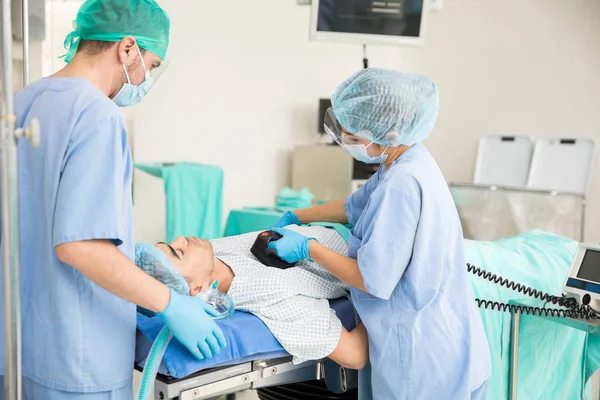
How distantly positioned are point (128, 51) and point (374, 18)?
7.67ft

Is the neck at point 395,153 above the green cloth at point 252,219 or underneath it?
above

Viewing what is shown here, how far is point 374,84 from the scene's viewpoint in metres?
1.71

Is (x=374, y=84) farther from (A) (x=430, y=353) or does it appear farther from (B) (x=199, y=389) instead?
(B) (x=199, y=389)

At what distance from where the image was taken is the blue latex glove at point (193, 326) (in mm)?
1343

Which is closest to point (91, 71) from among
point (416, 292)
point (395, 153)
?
point (395, 153)

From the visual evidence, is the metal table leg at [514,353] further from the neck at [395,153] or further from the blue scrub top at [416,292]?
the neck at [395,153]

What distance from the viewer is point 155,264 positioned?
156cm

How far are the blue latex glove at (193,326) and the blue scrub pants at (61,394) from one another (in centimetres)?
17

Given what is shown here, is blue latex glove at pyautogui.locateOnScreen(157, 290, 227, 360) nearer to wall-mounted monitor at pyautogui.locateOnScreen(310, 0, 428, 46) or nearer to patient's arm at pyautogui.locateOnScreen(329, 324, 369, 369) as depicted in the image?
patient's arm at pyautogui.locateOnScreen(329, 324, 369, 369)

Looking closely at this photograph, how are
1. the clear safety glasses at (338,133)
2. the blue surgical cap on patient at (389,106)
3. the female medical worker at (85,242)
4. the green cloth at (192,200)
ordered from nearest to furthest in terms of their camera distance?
the female medical worker at (85,242) → the blue surgical cap on patient at (389,106) → the clear safety glasses at (338,133) → the green cloth at (192,200)

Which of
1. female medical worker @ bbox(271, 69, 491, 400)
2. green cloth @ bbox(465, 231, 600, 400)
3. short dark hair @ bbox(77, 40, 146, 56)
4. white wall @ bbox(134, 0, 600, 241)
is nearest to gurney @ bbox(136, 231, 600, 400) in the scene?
green cloth @ bbox(465, 231, 600, 400)

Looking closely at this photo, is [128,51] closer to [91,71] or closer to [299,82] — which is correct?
[91,71]

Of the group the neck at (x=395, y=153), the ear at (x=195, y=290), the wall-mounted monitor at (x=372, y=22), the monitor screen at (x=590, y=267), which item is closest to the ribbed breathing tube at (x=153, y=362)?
the ear at (x=195, y=290)

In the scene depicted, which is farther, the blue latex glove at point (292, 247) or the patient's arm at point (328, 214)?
the patient's arm at point (328, 214)
